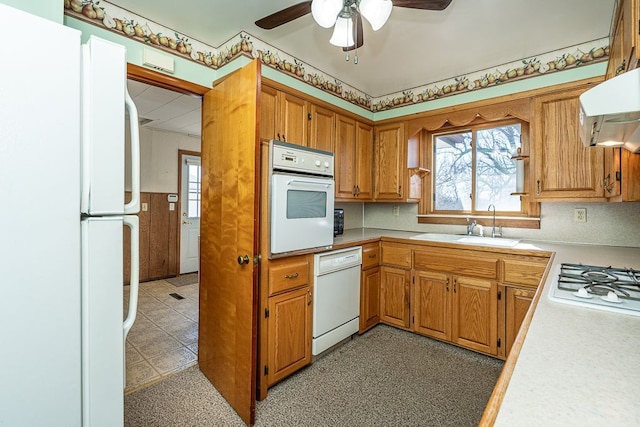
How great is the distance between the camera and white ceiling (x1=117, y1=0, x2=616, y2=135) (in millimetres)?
1822

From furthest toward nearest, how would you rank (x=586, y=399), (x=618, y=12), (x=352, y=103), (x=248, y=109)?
(x=352, y=103), (x=248, y=109), (x=618, y=12), (x=586, y=399)

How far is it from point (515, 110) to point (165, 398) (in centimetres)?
334

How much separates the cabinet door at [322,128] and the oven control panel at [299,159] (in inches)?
18.2

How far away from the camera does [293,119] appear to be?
97.0 inches

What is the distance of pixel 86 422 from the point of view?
0.92 metres

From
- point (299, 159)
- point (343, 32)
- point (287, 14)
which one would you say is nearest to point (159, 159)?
point (299, 159)

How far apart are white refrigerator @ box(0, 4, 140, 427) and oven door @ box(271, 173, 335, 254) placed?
3.15 ft

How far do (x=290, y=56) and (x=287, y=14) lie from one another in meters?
0.93

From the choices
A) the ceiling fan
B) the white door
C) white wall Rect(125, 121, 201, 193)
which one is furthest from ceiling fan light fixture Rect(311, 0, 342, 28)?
the white door

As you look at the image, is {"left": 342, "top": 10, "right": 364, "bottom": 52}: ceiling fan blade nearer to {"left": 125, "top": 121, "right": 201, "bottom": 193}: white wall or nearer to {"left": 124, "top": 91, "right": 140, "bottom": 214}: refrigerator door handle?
{"left": 124, "top": 91, "right": 140, "bottom": 214}: refrigerator door handle

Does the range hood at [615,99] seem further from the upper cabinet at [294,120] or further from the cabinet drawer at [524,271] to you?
the upper cabinet at [294,120]

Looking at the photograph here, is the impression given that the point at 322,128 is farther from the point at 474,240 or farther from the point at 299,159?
the point at 474,240

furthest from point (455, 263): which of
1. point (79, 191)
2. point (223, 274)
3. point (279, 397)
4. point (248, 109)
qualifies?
point (79, 191)

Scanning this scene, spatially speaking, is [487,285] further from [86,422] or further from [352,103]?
[86,422]
